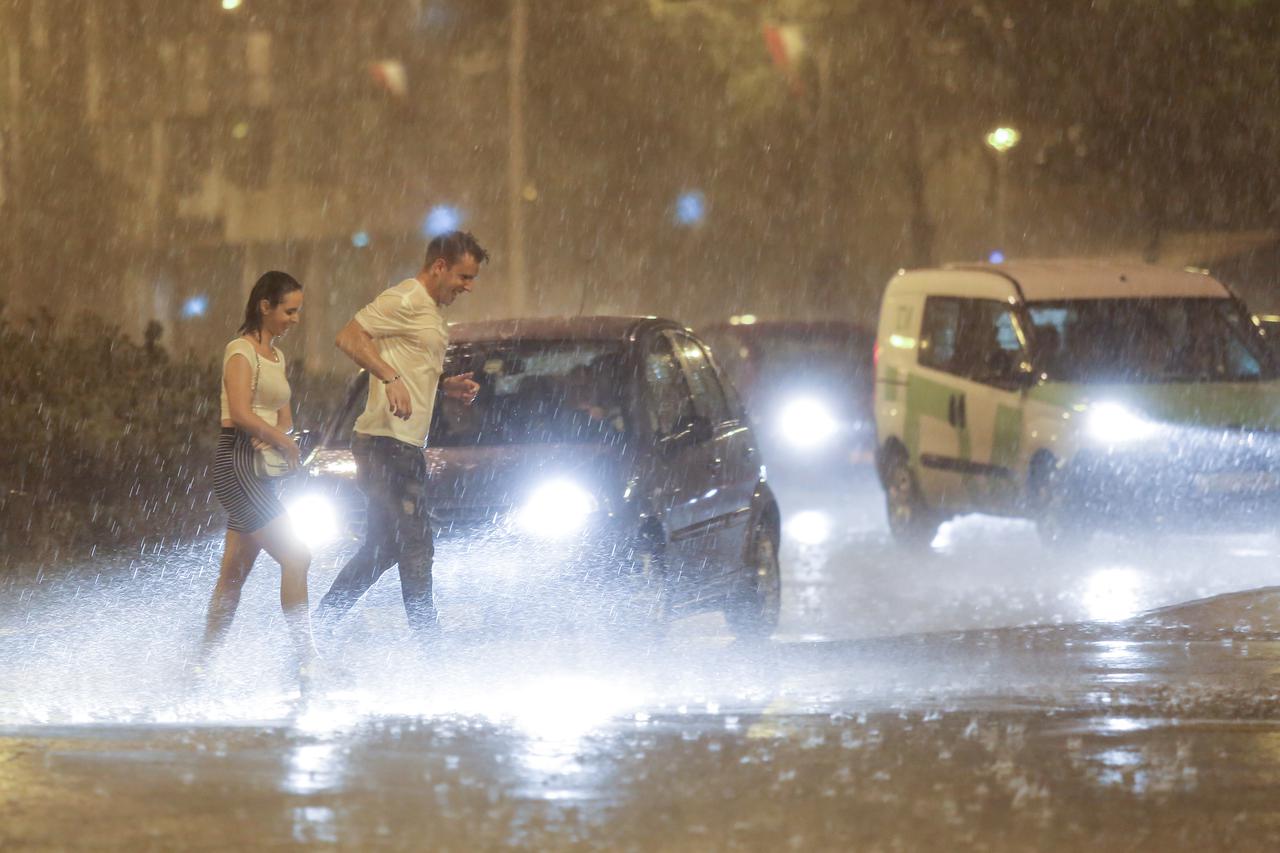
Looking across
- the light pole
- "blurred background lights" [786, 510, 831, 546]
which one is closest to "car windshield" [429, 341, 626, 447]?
"blurred background lights" [786, 510, 831, 546]

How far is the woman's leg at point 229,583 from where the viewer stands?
8.66 meters

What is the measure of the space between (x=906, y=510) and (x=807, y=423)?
4.57m

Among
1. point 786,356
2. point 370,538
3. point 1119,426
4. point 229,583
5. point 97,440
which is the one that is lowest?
point 229,583

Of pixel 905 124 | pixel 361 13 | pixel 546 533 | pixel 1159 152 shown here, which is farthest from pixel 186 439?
pixel 361 13

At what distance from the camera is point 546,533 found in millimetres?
8906

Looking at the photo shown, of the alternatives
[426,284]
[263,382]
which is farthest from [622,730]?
[426,284]

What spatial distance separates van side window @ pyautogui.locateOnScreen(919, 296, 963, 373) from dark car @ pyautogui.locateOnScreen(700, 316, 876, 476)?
3.67 metres

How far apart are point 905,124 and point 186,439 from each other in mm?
25657

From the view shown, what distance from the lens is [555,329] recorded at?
10.1m

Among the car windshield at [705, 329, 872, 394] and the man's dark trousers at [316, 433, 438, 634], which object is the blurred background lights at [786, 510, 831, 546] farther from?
the man's dark trousers at [316, 433, 438, 634]

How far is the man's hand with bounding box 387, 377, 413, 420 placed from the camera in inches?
331

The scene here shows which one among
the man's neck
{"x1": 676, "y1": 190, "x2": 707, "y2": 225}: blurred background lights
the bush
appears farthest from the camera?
{"x1": 676, "y1": 190, "x2": 707, "y2": 225}: blurred background lights

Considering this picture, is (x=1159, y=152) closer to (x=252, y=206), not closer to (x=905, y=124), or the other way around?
(x=905, y=124)

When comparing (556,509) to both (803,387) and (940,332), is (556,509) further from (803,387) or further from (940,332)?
(803,387)
